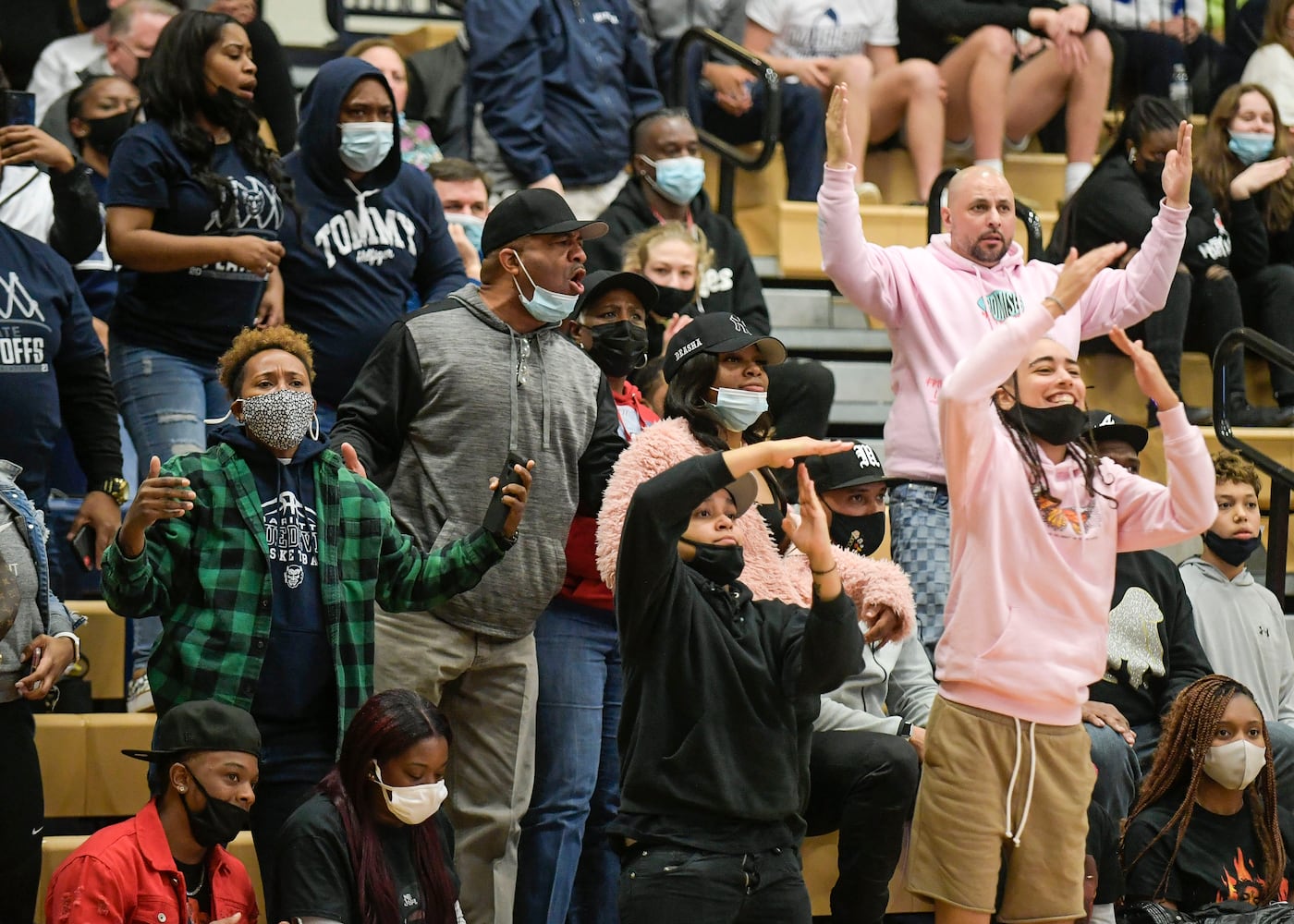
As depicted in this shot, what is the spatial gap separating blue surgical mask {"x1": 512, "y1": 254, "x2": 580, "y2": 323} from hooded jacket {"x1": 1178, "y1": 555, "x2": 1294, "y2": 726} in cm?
269

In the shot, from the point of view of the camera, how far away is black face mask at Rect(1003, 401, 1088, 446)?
4578 mm

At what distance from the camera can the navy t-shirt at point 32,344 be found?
16.4 feet

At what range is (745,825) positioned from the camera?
3986 millimetres

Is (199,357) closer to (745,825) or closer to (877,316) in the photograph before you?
(877,316)

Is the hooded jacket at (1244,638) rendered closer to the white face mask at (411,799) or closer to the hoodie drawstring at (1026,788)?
the hoodie drawstring at (1026,788)

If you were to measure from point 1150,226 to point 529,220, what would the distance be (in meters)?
3.28

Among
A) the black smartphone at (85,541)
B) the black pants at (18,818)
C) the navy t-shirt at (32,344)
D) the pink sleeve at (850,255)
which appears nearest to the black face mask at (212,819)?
the black pants at (18,818)

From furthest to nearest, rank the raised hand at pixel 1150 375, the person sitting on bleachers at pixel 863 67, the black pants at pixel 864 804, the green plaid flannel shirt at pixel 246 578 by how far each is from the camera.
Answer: the person sitting on bleachers at pixel 863 67, the black pants at pixel 864 804, the raised hand at pixel 1150 375, the green plaid flannel shirt at pixel 246 578

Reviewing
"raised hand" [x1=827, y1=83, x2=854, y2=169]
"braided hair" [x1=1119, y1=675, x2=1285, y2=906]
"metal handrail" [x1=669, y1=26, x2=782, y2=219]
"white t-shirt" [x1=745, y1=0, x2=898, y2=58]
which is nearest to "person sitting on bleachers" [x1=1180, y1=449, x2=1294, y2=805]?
"braided hair" [x1=1119, y1=675, x2=1285, y2=906]

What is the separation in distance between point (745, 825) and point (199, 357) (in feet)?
8.02

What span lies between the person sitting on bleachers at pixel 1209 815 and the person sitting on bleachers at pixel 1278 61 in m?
4.41

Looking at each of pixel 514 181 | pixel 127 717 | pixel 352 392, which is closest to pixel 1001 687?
pixel 352 392

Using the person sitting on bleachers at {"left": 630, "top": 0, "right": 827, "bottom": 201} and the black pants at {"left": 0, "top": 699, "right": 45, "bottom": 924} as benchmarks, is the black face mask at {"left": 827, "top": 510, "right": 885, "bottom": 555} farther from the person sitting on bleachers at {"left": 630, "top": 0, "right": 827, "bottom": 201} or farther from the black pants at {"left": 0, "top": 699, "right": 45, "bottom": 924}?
the person sitting on bleachers at {"left": 630, "top": 0, "right": 827, "bottom": 201}

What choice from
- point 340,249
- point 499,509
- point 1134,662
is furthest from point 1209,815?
point 340,249
